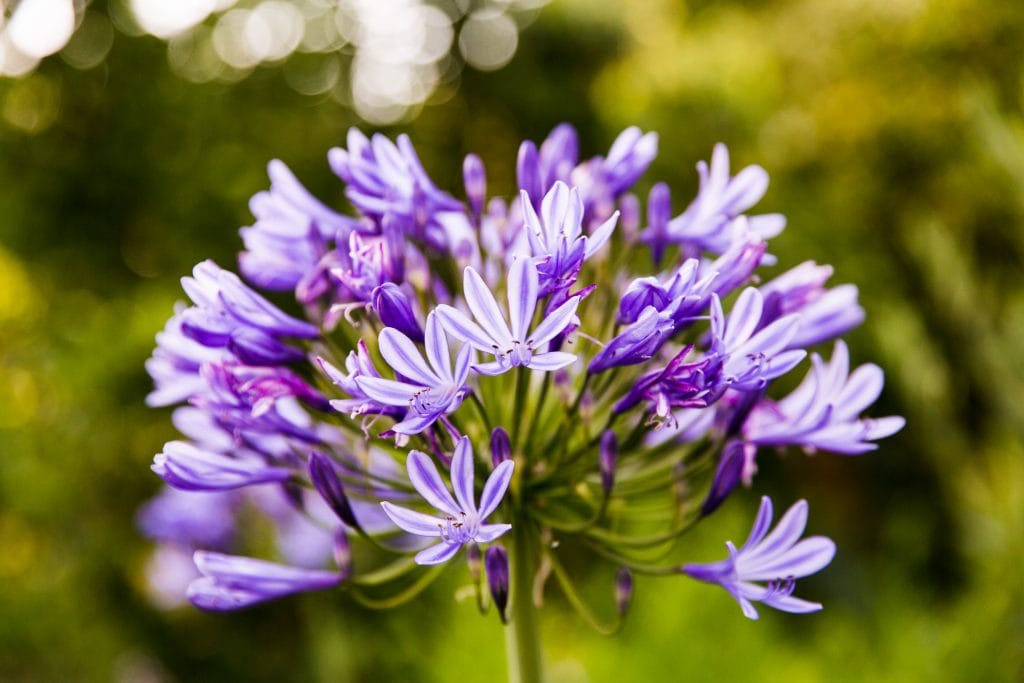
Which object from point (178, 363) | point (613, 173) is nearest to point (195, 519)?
point (178, 363)

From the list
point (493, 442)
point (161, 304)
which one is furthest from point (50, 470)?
point (493, 442)

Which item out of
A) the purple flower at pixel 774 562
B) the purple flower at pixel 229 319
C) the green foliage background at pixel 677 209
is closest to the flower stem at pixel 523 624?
the purple flower at pixel 774 562

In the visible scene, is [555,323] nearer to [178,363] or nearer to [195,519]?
[178,363]

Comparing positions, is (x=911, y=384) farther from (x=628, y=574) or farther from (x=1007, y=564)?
(x=628, y=574)

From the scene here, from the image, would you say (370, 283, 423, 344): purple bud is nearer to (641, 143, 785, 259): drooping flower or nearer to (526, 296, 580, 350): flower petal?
(526, 296, 580, 350): flower petal

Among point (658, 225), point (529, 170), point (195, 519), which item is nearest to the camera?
point (529, 170)

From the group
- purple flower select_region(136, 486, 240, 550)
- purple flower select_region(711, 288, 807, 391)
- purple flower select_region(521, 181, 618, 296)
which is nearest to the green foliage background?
purple flower select_region(136, 486, 240, 550)
